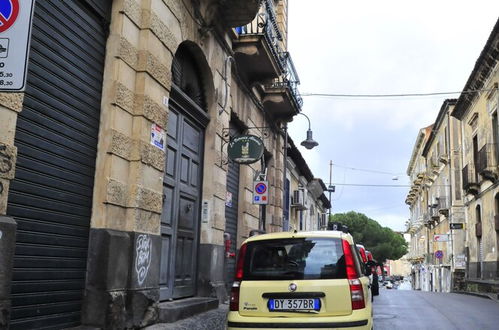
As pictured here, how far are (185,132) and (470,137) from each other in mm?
23775

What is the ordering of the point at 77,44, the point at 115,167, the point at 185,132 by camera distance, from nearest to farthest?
the point at 77,44, the point at 115,167, the point at 185,132

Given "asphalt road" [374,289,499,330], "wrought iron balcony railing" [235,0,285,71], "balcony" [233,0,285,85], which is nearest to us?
"asphalt road" [374,289,499,330]

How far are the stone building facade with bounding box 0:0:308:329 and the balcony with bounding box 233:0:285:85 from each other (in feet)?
3.74

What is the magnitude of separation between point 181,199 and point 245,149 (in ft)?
7.71

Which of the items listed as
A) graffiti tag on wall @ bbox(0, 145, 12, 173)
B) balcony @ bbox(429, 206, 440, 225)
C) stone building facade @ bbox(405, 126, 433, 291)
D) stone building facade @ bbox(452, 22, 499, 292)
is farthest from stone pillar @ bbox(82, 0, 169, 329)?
stone building facade @ bbox(405, 126, 433, 291)

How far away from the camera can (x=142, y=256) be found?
25.6 feet

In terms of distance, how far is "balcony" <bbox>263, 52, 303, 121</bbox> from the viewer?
1667 centimetres

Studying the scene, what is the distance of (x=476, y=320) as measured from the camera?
1142 cm

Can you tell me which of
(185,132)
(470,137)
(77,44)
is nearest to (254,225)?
(185,132)

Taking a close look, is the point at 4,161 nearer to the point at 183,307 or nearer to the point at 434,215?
the point at 183,307

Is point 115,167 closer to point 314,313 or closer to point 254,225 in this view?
point 314,313

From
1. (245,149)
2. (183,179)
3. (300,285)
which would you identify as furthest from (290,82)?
(300,285)

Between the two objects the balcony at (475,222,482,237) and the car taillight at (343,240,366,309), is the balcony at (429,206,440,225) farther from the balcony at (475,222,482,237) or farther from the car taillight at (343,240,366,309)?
the car taillight at (343,240,366,309)

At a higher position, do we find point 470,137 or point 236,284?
point 470,137
